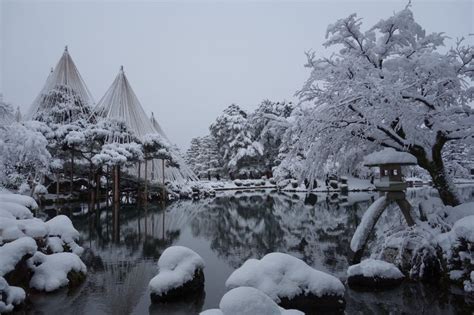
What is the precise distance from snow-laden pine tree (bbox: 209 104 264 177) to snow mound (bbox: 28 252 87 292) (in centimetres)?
3437

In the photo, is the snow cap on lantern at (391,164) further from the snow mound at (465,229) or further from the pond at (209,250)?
the pond at (209,250)

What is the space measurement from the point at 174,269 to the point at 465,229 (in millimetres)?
4813

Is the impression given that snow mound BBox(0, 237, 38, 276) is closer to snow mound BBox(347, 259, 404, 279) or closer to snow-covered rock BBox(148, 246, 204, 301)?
snow-covered rock BBox(148, 246, 204, 301)

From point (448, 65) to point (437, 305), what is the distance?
3.98m

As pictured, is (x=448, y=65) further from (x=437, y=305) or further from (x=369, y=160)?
(x=437, y=305)

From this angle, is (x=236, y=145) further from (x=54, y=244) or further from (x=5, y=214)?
(x=5, y=214)

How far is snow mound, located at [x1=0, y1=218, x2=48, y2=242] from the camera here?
585 cm

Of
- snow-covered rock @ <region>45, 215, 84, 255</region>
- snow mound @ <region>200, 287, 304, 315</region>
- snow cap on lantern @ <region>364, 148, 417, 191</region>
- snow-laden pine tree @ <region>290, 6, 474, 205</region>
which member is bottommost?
snow mound @ <region>200, 287, 304, 315</region>

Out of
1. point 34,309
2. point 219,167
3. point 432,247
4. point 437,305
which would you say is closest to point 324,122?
point 432,247

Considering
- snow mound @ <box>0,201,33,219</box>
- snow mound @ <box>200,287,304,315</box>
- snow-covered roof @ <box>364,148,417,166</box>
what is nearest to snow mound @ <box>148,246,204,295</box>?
snow mound @ <box>200,287,304,315</box>

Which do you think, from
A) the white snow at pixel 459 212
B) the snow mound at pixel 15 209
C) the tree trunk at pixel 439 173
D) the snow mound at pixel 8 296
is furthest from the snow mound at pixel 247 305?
the snow mound at pixel 15 209

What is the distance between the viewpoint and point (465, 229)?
5316 mm

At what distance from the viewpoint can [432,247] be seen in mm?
6086

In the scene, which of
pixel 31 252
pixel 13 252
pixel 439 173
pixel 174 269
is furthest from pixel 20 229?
pixel 439 173
